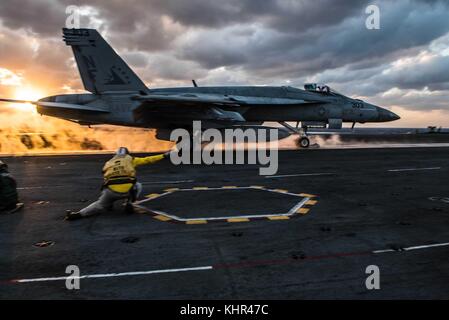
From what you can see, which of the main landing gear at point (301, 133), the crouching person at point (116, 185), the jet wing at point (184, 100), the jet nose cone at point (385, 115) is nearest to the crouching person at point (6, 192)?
the crouching person at point (116, 185)

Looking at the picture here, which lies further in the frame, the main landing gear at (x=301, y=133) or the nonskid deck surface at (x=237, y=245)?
the main landing gear at (x=301, y=133)

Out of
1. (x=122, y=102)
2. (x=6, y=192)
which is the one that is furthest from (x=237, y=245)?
(x=122, y=102)

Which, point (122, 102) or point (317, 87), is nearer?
point (122, 102)

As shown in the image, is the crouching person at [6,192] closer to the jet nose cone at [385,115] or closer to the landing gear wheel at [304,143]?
the landing gear wheel at [304,143]

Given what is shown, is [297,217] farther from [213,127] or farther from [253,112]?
[253,112]

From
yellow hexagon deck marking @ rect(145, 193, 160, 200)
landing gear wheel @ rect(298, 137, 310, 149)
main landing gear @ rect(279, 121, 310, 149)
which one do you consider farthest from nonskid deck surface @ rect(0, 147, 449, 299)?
landing gear wheel @ rect(298, 137, 310, 149)

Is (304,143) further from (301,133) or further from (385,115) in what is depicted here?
(385,115)

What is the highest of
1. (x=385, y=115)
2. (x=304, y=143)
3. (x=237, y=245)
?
(x=385, y=115)

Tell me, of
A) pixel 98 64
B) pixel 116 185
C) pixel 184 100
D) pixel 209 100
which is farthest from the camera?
pixel 98 64

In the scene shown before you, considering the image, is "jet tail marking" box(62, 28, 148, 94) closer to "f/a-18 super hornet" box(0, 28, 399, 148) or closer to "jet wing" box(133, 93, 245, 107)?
"f/a-18 super hornet" box(0, 28, 399, 148)

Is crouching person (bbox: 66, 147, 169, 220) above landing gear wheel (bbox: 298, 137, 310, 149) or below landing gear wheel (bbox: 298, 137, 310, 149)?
below

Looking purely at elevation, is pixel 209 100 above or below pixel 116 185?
above

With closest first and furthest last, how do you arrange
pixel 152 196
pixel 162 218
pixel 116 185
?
pixel 162 218
pixel 116 185
pixel 152 196
